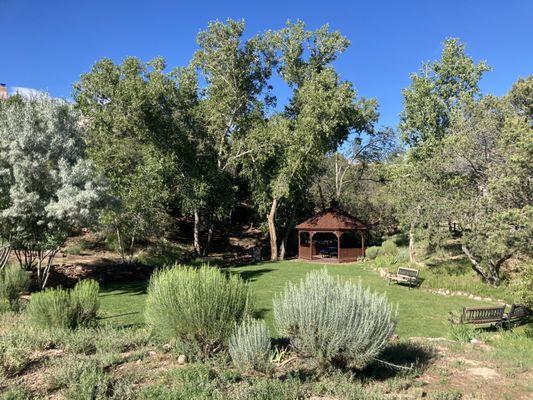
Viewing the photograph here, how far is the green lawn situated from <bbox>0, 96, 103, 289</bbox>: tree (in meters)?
3.10

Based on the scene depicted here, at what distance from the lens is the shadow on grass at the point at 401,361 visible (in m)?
5.23

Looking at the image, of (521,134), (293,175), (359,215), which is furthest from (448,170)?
(359,215)

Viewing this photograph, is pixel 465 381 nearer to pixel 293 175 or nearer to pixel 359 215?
pixel 293 175

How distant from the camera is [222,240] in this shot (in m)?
32.0

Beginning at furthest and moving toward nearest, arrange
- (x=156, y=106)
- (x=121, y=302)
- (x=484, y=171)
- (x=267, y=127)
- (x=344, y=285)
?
1. (x=267, y=127)
2. (x=156, y=106)
3. (x=484, y=171)
4. (x=121, y=302)
5. (x=344, y=285)

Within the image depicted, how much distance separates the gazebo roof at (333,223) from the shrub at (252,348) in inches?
839

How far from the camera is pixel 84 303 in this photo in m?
7.23

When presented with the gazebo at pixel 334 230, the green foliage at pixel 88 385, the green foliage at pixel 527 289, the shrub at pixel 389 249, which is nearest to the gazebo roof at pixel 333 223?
the gazebo at pixel 334 230

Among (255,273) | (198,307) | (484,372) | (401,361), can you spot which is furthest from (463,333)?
(255,273)

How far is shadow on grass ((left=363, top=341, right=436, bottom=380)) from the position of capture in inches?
206

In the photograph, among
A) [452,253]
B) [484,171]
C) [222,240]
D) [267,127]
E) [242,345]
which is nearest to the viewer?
[242,345]

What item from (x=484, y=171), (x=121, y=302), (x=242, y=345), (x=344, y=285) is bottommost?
(x=121, y=302)

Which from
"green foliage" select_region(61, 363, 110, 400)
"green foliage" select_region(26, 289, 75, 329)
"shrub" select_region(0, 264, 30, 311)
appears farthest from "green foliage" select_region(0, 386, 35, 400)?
"shrub" select_region(0, 264, 30, 311)

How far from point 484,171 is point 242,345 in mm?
13317
